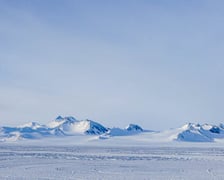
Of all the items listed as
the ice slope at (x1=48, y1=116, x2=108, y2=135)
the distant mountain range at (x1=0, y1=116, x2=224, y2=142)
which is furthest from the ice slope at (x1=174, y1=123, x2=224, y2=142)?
the ice slope at (x1=48, y1=116, x2=108, y2=135)

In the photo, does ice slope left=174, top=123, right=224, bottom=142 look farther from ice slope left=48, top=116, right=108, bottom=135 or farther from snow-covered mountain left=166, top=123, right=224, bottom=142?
ice slope left=48, top=116, right=108, bottom=135

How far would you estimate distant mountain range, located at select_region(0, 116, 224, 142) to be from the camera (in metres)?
146

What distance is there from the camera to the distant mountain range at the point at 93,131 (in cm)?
14604

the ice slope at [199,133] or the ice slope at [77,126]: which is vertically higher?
the ice slope at [77,126]

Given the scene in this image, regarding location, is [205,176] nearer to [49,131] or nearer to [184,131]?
[184,131]

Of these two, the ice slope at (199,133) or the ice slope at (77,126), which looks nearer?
the ice slope at (199,133)

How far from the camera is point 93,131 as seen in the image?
174 meters

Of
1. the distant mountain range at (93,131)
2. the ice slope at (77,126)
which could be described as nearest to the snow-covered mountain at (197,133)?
the distant mountain range at (93,131)

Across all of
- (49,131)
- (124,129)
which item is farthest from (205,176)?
(124,129)

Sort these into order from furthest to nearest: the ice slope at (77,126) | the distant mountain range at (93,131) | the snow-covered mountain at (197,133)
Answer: the ice slope at (77,126)
the distant mountain range at (93,131)
the snow-covered mountain at (197,133)

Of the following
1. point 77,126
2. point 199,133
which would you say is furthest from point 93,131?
point 199,133

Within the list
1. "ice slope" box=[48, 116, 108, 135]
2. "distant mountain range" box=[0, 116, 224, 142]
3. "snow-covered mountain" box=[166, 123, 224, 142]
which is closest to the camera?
"snow-covered mountain" box=[166, 123, 224, 142]

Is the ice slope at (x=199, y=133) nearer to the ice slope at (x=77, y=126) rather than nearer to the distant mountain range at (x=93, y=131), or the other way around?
the distant mountain range at (x=93, y=131)

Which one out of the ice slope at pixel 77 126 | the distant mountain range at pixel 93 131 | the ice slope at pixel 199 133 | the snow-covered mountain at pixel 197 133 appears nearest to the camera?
the snow-covered mountain at pixel 197 133
